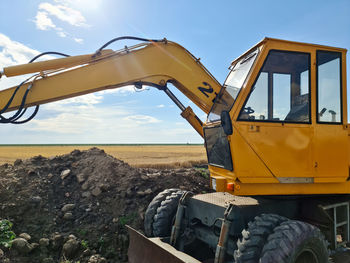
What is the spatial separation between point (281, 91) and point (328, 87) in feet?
2.32

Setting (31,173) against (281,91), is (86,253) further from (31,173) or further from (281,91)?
(281,91)

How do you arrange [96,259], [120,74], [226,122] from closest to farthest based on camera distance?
[226,122], [120,74], [96,259]

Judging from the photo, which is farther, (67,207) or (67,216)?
(67,207)

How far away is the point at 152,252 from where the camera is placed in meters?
4.61

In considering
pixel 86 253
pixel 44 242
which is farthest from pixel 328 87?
pixel 44 242

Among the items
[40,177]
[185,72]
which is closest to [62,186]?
[40,177]

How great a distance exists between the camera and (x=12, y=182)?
Result: 7.89 m

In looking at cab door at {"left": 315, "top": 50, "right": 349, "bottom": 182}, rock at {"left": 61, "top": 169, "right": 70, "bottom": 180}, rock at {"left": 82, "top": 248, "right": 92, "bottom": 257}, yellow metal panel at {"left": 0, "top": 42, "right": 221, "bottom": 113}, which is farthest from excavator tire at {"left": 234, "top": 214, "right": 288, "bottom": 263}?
rock at {"left": 61, "top": 169, "right": 70, "bottom": 180}

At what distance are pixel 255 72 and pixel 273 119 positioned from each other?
2.30ft

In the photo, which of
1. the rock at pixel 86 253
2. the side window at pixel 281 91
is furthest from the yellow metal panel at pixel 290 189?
the rock at pixel 86 253

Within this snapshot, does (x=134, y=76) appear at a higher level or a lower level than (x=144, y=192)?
higher

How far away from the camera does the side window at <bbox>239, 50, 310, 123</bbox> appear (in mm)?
4168

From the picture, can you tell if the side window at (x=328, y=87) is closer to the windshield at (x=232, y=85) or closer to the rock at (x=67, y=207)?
the windshield at (x=232, y=85)

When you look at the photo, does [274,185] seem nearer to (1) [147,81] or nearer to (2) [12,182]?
(1) [147,81]
